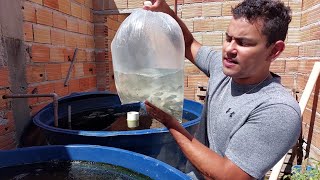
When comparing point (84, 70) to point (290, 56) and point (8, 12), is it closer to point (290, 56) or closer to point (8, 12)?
point (8, 12)

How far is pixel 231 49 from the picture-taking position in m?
1.18

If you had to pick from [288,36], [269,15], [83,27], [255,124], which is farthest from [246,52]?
[83,27]

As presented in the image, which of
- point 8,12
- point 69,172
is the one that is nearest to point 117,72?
point 69,172

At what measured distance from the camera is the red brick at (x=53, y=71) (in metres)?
2.53

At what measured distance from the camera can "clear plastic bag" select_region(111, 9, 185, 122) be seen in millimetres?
1215

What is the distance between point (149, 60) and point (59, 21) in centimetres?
186

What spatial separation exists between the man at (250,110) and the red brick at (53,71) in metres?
1.69

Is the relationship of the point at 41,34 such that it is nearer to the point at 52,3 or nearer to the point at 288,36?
the point at 52,3

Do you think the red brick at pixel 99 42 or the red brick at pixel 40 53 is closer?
the red brick at pixel 40 53

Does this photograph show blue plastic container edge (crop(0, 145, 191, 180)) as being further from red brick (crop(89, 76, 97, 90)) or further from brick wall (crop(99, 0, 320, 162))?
red brick (crop(89, 76, 97, 90))

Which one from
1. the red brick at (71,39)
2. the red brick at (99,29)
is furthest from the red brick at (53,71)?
the red brick at (99,29)

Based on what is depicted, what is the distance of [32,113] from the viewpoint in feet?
7.61

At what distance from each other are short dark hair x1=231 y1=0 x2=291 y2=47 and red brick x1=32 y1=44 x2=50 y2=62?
1.77 meters

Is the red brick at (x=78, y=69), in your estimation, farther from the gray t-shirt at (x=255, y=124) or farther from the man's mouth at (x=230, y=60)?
the man's mouth at (x=230, y=60)
